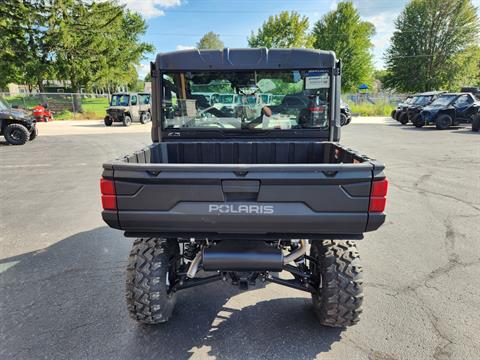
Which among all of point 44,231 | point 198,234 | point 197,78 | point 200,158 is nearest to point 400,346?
point 198,234

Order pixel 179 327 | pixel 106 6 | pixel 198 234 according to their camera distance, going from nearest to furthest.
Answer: pixel 198 234
pixel 179 327
pixel 106 6

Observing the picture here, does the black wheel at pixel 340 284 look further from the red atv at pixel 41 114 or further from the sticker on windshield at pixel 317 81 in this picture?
the red atv at pixel 41 114

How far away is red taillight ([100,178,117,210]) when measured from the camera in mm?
2020

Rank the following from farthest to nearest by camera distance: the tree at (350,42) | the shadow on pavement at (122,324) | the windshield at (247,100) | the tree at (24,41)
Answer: the tree at (350,42)
the tree at (24,41)
the windshield at (247,100)
the shadow on pavement at (122,324)

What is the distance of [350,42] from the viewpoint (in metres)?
40.6

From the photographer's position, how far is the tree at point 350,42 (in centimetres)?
4041

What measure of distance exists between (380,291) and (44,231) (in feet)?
14.4

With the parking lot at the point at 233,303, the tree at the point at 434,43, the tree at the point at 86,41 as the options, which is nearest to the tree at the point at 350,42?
the tree at the point at 434,43

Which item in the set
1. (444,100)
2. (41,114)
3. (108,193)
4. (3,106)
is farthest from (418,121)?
(41,114)

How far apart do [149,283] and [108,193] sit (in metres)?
0.79

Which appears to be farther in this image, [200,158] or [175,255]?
[200,158]

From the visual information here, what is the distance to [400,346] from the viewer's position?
236 centimetres

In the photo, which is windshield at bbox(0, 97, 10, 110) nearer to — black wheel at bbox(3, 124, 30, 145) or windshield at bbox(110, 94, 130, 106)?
black wheel at bbox(3, 124, 30, 145)

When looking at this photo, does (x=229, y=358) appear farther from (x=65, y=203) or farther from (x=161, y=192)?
(x=65, y=203)
